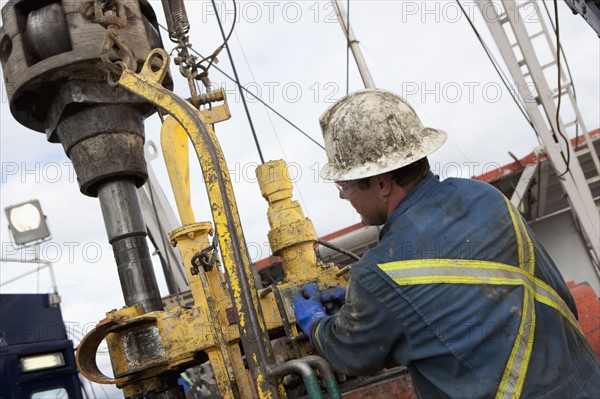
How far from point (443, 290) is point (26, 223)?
19.2 ft

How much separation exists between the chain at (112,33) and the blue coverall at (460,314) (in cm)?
173

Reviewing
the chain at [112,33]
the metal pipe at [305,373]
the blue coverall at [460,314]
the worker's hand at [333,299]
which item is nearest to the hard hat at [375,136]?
the blue coverall at [460,314]

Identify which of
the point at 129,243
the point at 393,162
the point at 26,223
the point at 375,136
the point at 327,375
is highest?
the point at 26,223

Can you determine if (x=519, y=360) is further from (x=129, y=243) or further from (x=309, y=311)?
(x=129, y=243)

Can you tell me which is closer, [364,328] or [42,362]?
[364,328]

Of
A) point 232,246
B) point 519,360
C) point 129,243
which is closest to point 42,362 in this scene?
point 129,243

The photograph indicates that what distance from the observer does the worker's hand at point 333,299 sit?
2609 millimetres

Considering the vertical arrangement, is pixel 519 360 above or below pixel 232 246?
below

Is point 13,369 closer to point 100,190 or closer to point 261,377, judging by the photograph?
point 100,190

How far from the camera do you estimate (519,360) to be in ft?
6.22

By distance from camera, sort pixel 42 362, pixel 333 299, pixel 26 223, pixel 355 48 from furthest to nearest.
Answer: pixel 355 48 < pixel 26 223 < pixel 42 362 < pixel 333 299

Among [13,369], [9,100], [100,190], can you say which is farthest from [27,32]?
[13,369]

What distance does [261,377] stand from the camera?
255cm

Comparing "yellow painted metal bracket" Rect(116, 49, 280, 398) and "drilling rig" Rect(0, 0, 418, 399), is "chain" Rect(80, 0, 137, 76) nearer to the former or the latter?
"drilling rig" Rect(0, 0, 418, 399)
